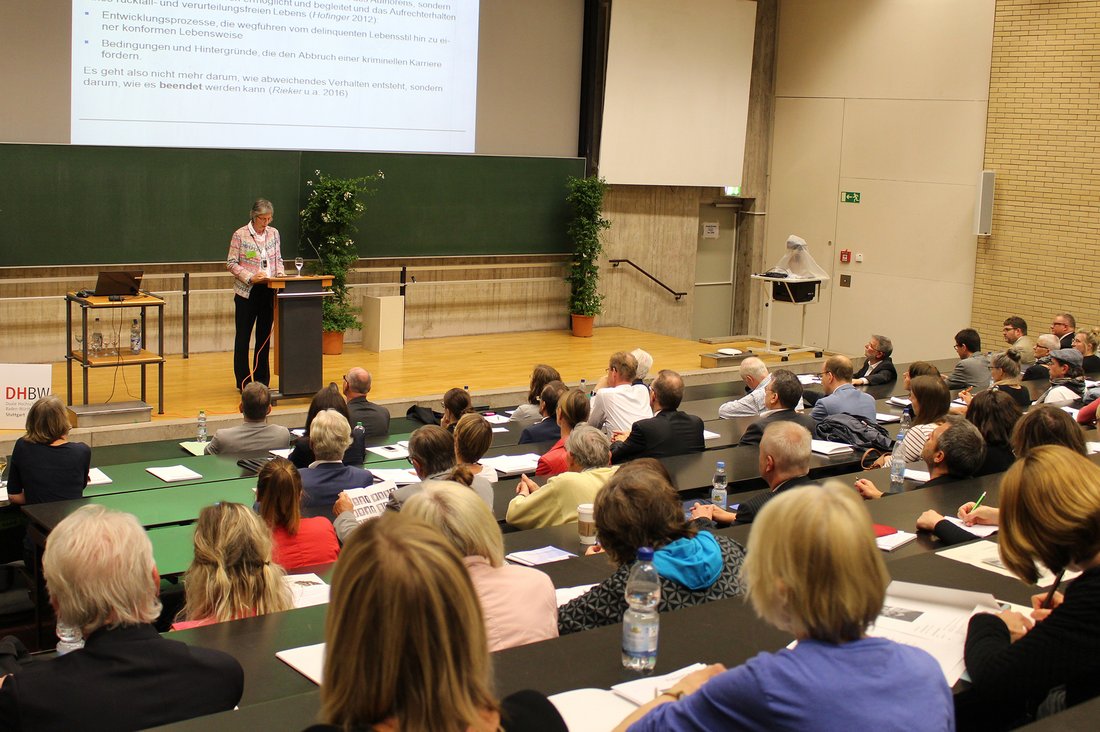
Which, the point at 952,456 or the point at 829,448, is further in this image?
the point at 829,448

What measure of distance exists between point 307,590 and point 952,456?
10.0 feet

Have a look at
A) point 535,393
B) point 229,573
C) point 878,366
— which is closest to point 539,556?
point 229,573

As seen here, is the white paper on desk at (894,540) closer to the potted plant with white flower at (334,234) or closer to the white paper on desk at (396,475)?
the white paper on desk at (396,475)

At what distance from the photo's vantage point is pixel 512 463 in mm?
6078

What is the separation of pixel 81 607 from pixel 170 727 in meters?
0.34

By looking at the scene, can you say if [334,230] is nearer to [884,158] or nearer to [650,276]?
[650,276]

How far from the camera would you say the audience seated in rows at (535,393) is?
24.8ft

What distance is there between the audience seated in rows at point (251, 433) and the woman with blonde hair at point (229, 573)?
3.26 metres

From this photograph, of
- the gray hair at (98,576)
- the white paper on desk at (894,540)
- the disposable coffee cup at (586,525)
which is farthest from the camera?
the disposable coffee cup at (586,525)

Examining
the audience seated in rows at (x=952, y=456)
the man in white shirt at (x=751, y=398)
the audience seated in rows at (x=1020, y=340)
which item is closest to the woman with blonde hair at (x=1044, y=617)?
the audience seated in rows at (x=952, y=456)

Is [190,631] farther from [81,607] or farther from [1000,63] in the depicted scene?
[1000,63]

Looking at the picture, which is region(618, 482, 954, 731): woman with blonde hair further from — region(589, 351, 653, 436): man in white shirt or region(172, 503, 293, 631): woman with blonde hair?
region(589, 351, 653, 436): man in white shirt

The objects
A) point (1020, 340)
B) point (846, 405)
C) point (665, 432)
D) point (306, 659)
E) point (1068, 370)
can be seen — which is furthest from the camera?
point (1020, 340)

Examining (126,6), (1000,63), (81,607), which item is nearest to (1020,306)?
(1000,63)
